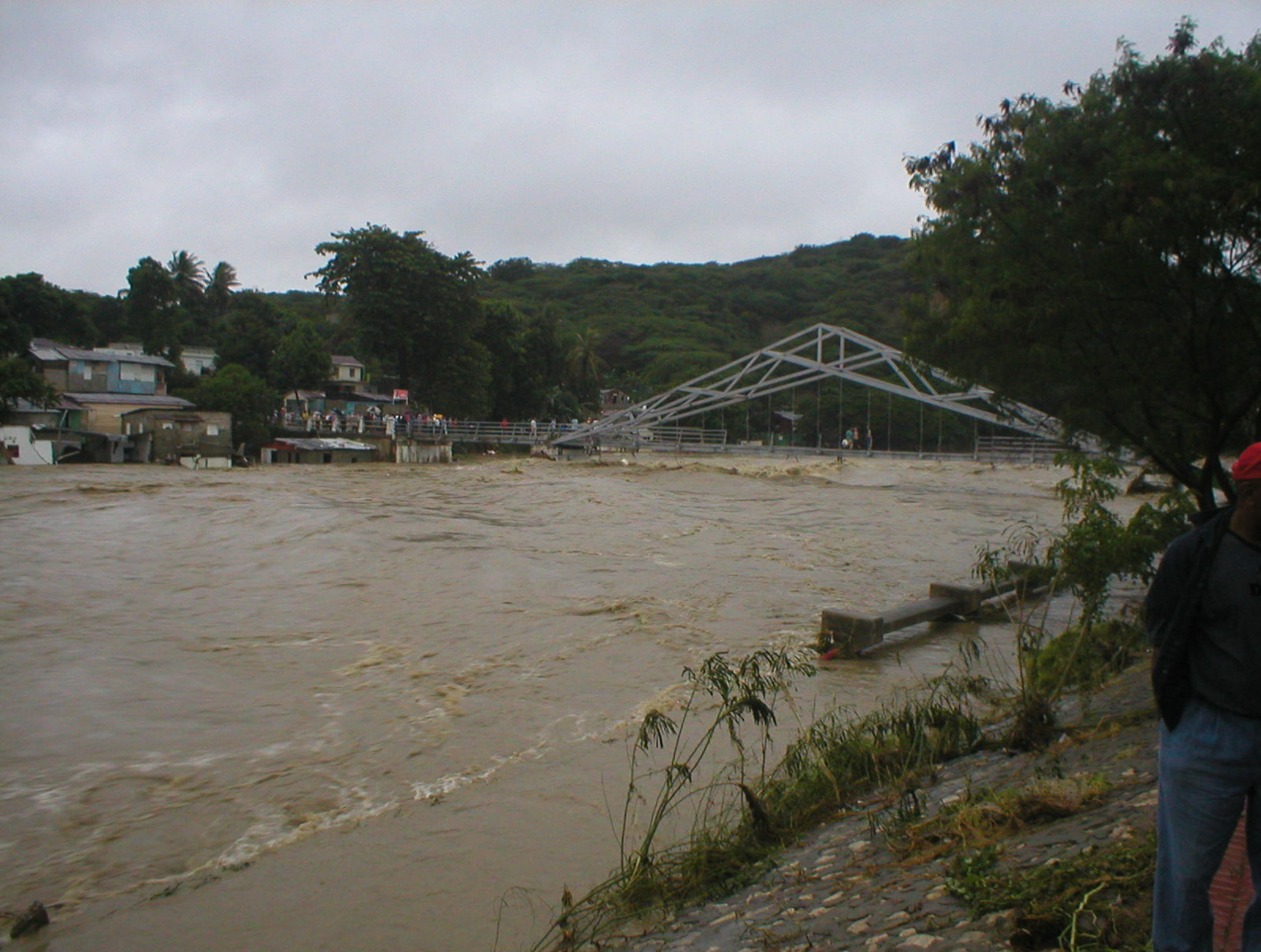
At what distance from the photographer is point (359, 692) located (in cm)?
886

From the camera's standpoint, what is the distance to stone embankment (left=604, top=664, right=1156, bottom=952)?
341cm

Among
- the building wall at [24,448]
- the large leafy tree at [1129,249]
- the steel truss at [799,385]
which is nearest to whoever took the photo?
the large leafy tree at [1129,249]

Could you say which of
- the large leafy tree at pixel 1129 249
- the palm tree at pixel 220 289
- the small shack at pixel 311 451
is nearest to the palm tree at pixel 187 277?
the palm tree at pixel 220 289

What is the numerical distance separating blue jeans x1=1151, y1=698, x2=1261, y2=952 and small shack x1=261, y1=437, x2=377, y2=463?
163 ft

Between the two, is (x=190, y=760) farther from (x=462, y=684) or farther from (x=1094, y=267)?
(x=1094, y=267)

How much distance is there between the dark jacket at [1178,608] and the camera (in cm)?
267

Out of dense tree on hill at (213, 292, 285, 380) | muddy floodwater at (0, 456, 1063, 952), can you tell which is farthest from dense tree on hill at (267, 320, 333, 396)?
muddy floodwater at (0, 456, 1063, 952)

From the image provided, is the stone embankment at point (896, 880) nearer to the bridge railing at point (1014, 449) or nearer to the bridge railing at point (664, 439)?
the bridge railing at point (1014, 449)

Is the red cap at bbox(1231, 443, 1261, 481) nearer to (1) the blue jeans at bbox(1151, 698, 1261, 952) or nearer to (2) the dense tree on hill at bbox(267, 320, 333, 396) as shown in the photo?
(1) the blue jeans at bbox(1151, 698, 1261, 952)

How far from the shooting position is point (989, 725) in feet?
22.2

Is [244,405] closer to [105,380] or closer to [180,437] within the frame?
[180,437]

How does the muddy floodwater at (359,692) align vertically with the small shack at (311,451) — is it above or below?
below

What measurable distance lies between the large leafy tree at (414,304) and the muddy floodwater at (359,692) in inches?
1362

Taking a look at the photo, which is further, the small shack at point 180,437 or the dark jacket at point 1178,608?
the small shack at point 180,437
